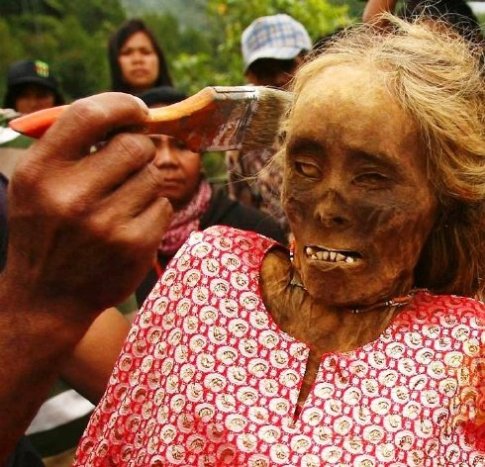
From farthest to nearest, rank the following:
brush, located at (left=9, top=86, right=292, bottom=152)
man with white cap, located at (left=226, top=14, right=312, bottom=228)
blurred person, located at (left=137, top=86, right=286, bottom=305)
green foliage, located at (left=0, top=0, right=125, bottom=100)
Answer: green foliage, located at (left=0, top=0, right=125, bottom=100) → man with white cap, located at (left=226, top=14, right=312, bottom=228) → blurred person, located at (left=137, top=86, right=286, bottom=305) → brush, located at (left=9, top=86, right=292, bottom=152)

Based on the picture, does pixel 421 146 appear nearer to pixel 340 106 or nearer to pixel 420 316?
pixel 340 106

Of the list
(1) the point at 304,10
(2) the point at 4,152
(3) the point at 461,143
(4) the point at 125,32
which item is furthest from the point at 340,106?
(1) the point at 304,10

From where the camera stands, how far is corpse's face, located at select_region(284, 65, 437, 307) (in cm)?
159

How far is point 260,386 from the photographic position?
1.56 metres

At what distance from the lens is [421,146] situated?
5.33 ft

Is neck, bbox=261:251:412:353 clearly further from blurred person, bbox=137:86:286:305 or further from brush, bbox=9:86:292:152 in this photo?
blurred person, bbox=137:86:286:305

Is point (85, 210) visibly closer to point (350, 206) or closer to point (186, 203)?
point (350, 206)

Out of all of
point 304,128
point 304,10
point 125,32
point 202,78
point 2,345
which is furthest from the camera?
point 202,78

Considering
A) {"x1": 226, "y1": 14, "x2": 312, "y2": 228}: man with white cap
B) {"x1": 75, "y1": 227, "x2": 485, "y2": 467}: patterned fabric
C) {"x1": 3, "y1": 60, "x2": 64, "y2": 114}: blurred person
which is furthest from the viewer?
{"x1": 3, "y1": 60, "x2": 64, "y2": 114}: blurred person

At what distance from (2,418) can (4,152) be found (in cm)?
142

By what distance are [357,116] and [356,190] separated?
0.13m

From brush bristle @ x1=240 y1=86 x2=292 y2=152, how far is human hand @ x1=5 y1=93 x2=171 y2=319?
73cm

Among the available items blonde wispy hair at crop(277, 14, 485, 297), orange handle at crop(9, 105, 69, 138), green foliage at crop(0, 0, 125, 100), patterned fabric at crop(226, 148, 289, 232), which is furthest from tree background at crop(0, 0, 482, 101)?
orange handle at crop(9, 105, 69, 138)

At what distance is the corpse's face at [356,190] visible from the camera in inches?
62.6
